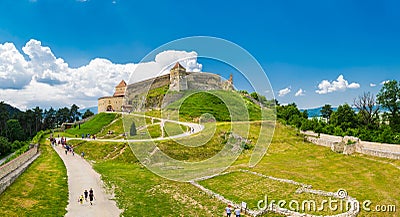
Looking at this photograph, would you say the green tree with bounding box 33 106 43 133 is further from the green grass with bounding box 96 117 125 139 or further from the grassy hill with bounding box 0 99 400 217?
the grassy hill with bounding box 0 99 400 217

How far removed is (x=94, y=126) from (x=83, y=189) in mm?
49854

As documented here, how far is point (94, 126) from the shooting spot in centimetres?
7425

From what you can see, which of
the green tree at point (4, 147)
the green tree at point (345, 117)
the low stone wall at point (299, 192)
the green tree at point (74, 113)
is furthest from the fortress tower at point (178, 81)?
the green tree at point (74, 113)

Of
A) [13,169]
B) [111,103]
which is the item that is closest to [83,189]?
[13,169]

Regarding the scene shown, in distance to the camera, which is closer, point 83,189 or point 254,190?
point 254,190

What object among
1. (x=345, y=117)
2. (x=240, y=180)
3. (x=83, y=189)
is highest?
(x=345, y=117)

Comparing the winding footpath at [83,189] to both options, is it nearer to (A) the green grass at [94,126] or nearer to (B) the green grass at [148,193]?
(B) the green grass at [148,193]

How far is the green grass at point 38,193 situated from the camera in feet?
69.3

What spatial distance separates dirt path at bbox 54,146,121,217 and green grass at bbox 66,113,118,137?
26.3 m

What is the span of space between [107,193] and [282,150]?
33478 mm

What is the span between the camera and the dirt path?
21.2 m

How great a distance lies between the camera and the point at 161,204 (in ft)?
76.2

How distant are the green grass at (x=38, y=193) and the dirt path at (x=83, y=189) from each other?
1.96 feet

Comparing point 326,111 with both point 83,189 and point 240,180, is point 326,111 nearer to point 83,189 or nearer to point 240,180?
point 240,180
